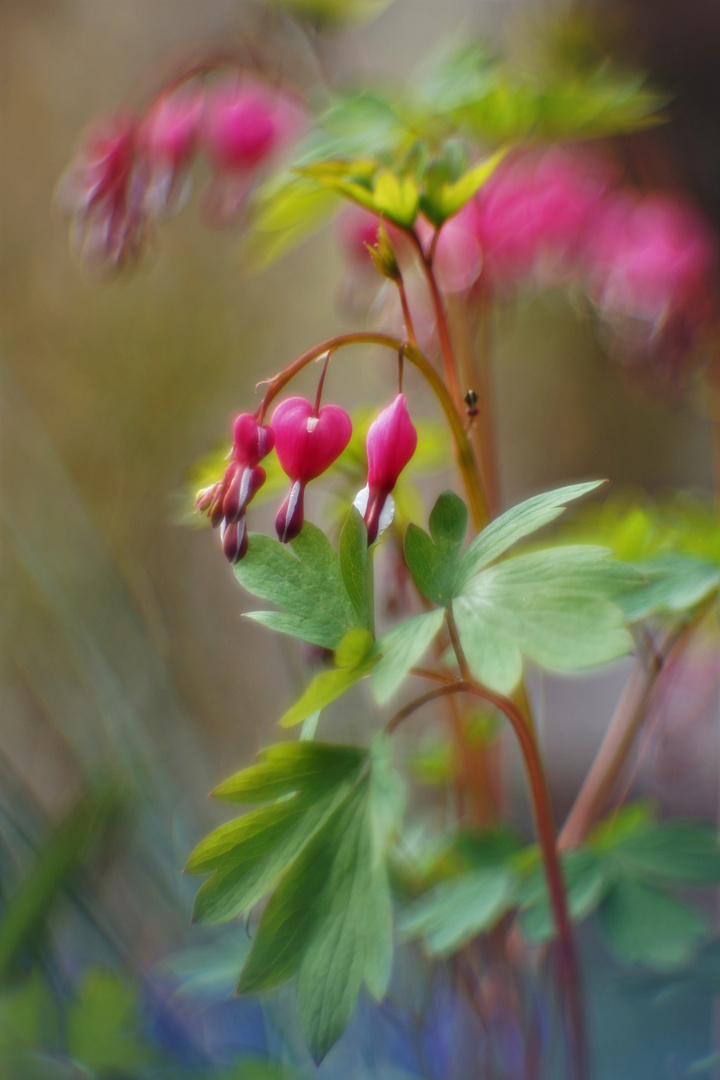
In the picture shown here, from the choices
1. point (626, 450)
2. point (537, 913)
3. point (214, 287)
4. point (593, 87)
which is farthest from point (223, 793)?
point (626, 450)

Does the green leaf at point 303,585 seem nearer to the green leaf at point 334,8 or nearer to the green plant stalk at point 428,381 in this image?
the green plant stalk at point 428,381

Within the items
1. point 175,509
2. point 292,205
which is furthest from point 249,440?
point 175,509

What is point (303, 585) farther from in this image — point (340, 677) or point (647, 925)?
point (647, 925)

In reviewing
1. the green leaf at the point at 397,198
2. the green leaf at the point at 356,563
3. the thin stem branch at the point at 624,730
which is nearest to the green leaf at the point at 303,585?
the green leaf at the point at 356,563

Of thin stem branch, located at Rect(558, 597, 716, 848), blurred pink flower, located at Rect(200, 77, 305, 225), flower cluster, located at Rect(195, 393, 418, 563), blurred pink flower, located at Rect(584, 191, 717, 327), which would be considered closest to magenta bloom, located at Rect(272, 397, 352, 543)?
flower cluster, located at Rect(195, 393, 418, 563)

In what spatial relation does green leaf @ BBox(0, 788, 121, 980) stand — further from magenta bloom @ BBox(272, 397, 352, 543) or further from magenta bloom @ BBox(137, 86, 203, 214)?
magenta bloom @ BBox(137, 86, 203, 214)

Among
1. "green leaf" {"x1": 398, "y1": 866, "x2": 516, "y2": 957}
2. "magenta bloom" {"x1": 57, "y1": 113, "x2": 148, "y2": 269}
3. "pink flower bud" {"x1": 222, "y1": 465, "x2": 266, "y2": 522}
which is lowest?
"green leaf" {"x1": 398, "y1": 866, "x2": 516, "y2": 957}

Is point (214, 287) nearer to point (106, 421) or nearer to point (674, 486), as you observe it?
point (106, 421)
